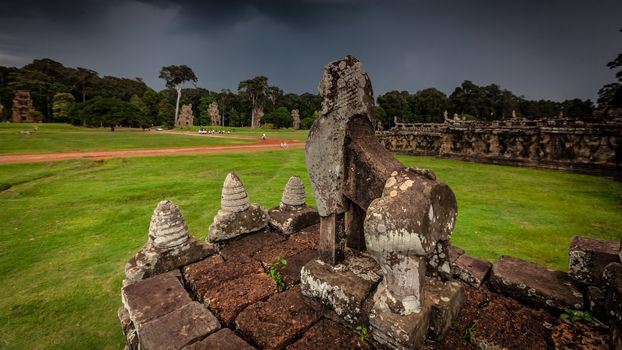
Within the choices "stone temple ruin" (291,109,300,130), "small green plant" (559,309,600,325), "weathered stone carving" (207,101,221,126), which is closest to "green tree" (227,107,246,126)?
"weathered stone carving" (207,101,221,126)

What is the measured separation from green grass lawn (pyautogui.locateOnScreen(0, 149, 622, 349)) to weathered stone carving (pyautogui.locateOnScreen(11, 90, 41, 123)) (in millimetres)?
51857

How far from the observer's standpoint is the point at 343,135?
2.25 m

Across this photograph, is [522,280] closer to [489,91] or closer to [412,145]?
[412,145]

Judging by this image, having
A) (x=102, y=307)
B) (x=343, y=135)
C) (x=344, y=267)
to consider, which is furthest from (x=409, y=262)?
(x=102, y=307)

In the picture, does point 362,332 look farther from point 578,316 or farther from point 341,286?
point 578,316

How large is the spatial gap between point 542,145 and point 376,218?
49.0ft

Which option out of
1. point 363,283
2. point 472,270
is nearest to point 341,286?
point 363,283

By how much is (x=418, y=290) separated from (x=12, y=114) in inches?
2781

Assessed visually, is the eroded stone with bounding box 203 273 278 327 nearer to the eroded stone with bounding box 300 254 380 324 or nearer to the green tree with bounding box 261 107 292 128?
the eroded stone with bounding box 300 254 380 324

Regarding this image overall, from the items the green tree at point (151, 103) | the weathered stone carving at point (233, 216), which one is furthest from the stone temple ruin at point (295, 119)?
the weathered stone carving at point (233, 216)

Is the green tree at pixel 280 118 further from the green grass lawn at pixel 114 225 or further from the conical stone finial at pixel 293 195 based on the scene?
the conical stone finial at pixel 293 195

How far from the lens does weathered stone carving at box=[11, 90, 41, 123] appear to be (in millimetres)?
47125

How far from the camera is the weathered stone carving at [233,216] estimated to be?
11.6ft

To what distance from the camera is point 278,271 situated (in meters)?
2.95
